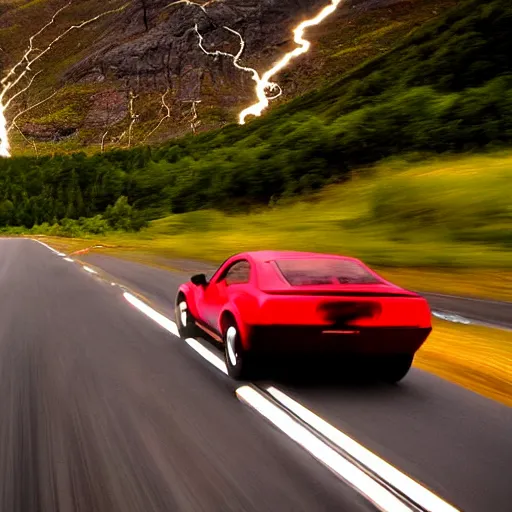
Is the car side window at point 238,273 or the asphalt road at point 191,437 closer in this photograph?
the asphalt road at point 191,437

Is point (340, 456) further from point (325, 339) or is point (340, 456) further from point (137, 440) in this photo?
point (325, 339)

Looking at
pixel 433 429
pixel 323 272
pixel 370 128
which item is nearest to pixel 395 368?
pixel 323 272

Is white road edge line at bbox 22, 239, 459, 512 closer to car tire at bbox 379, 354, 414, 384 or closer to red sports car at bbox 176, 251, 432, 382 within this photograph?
red sports car at bbox 176, 251, 432, 382

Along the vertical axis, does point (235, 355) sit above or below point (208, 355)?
above

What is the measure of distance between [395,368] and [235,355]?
4.64 feet

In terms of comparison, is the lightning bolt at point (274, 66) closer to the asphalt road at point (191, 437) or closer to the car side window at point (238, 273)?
the car side window at point (238, 273)

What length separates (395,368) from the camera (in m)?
5.75

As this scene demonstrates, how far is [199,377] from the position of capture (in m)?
5.88

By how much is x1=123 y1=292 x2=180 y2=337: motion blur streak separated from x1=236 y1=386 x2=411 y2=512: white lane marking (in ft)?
10.4

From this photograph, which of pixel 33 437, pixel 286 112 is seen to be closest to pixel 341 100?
pixel 286 112

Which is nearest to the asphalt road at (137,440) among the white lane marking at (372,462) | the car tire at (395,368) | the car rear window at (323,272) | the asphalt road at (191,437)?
the asphalt road at (191,437)

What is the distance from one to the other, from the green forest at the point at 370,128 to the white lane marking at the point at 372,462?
33.7m

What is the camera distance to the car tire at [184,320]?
7.57 metres

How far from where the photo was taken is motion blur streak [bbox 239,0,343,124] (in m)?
156
